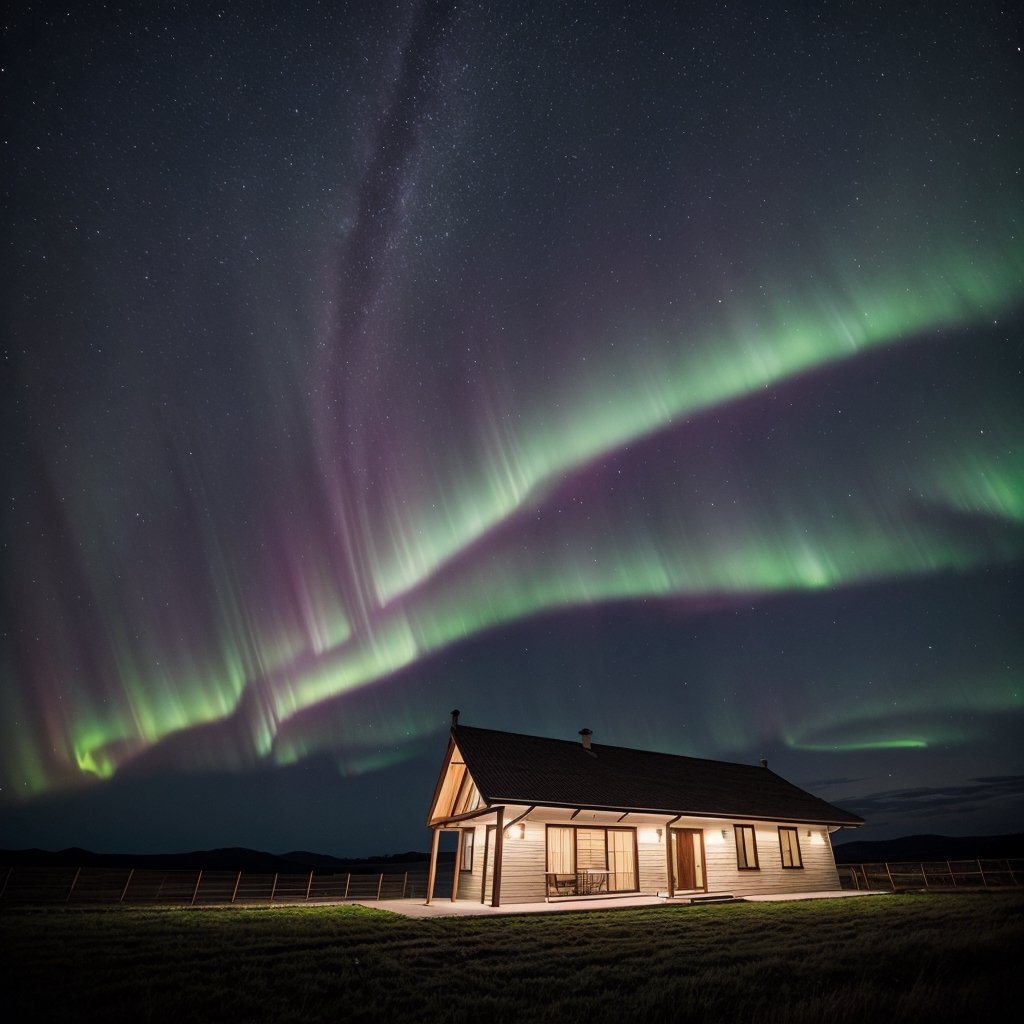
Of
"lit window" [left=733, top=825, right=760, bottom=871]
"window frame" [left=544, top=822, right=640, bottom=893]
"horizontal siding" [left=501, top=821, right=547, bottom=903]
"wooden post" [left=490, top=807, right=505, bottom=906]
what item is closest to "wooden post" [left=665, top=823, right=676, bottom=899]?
"window frame" [left=544, top=822, right=640, bottom=893]

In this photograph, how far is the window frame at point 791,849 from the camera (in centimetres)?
2338

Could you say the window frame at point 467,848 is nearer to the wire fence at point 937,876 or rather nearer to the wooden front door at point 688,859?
the wooden front door at point 688,859

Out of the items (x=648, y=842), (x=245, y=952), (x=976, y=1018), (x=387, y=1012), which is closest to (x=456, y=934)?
(x=245, y=952)

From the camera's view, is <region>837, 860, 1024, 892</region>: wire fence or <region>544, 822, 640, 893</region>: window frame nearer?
<region>544, 822, 640, 893</region>: window frame

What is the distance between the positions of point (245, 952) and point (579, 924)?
22.2ft

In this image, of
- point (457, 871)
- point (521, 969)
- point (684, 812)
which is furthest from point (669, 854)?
point (521, 969)

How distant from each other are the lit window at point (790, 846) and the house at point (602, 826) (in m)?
0.05

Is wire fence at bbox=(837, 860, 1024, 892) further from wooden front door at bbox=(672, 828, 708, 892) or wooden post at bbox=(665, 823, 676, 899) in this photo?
wooden post at bbox=(665, 823, 676, 899)

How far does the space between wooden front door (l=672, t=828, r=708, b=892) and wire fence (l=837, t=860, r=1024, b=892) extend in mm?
8514

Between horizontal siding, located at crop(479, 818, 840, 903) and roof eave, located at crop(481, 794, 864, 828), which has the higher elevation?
roof eave, located at crop(481, 794, 864, 828)

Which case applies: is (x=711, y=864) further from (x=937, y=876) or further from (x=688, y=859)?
(x=937, y=876)

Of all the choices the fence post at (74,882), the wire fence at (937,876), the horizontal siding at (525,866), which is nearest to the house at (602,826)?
the horizontal siding at (525,866)

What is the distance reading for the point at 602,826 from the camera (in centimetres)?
2011

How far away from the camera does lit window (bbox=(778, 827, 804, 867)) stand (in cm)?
2352
